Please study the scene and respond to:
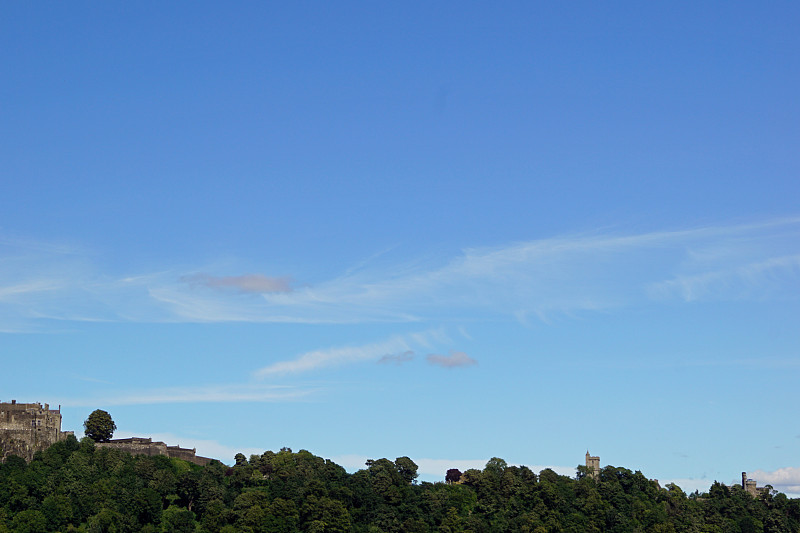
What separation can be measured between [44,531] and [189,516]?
25043 mm

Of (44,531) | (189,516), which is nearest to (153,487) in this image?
(189,516)

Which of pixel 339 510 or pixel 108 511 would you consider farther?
pixel 339 510

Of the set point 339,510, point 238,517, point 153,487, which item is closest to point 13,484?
point 153,487

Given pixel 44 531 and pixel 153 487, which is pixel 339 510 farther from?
pixel 44 531

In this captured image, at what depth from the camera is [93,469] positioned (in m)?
198

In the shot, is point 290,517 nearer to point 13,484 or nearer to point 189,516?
point 189,516

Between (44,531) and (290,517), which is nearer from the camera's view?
(44,531)

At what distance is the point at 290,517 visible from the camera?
197 m

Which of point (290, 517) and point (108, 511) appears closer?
point (108, 511)

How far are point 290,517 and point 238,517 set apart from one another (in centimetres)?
922

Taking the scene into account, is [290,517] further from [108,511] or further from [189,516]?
[108,511]

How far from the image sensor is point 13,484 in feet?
613

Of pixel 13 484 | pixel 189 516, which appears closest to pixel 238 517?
pixel 189 516

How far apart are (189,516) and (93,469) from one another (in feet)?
64.2
